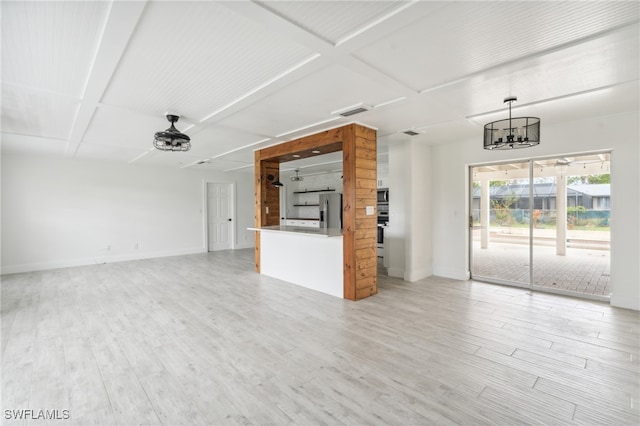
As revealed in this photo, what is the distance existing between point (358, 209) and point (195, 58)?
271 cm

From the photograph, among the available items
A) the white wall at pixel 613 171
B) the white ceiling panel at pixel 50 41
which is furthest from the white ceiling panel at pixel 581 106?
A: the white ceiling panel at pixel 50 41

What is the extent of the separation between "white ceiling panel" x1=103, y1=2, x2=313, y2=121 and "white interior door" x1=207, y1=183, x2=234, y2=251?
245 inches

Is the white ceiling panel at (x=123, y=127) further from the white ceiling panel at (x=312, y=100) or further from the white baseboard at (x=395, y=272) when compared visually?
the white baseboard at (x=395, y=272)

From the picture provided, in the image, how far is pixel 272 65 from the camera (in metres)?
2.44

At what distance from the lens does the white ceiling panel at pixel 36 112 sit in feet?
9.99

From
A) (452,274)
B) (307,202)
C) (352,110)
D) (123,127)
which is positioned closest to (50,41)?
(123,127)

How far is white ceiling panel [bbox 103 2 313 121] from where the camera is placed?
186cm

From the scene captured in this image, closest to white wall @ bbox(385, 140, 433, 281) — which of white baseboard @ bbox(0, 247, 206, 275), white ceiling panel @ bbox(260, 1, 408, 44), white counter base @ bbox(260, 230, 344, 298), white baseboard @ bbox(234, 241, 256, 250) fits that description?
white counter base @ bbox(260, 230, 344, 298)

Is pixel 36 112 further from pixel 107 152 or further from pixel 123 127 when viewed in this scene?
pixel 107 152

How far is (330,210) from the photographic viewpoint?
30.9 ft

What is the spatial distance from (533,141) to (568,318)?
223cm

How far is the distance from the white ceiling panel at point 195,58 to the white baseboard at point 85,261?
5.68 m

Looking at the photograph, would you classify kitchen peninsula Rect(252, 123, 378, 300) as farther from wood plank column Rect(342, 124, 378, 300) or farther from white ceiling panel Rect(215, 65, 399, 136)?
white ceiling panel Rect(215, 65, 399, 136)

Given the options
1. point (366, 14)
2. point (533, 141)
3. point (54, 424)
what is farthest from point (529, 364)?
point (54, 424)
